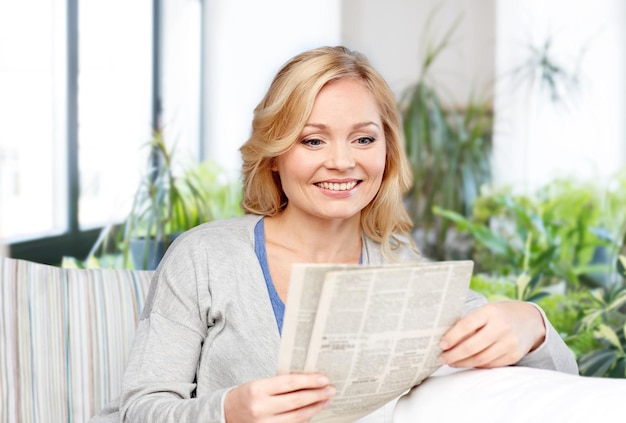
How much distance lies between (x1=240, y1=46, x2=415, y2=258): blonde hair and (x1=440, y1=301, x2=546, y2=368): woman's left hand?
366 mm

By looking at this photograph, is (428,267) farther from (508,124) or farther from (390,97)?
(508,124)

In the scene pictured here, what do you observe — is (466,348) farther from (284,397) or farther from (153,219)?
(153,219)

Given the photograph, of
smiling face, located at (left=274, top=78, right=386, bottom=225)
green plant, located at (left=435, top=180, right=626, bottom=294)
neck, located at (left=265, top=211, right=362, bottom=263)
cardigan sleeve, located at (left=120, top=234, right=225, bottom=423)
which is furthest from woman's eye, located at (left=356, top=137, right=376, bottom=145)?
green plant, located at (left=435, top=180, right=626, bottom=294)

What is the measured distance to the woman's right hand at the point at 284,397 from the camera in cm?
114

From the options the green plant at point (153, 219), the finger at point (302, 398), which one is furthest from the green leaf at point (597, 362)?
the green plant at point (153, 219)

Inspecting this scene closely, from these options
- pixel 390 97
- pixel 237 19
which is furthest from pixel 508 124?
pixel 390 97

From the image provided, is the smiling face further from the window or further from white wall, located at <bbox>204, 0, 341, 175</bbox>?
white wall, located at <bbox>204, 0, 341, 175</bbox>

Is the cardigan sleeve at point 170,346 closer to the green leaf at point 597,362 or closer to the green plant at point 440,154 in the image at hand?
the green leaf at point 597,362

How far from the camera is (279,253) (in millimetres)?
1649

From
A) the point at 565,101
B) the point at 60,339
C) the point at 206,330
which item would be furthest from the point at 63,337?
the point at 565,101

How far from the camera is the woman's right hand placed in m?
1.14

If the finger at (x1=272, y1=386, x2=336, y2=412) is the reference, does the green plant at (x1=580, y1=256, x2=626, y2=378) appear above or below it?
below

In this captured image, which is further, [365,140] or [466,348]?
[365,140]

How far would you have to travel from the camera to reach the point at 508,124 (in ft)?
13.8
